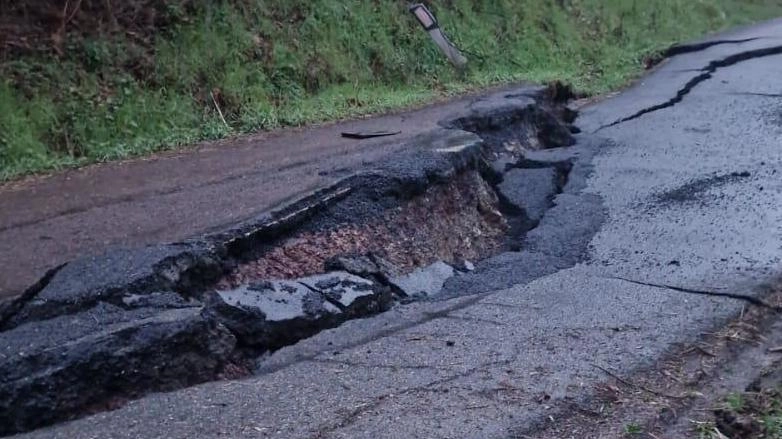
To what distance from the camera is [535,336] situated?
173 inches

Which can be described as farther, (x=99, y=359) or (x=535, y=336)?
(x=535, y=336)

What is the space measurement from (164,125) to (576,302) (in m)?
4.86

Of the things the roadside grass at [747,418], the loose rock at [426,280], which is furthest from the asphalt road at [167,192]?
the roadside grass at [747,418]

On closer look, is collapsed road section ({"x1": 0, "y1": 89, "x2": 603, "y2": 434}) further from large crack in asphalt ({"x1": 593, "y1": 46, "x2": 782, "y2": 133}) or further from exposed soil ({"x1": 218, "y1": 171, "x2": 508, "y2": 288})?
large crack in asphalt ({"x1": 593, "y1": 46, "x2": 782, "y2": 133})

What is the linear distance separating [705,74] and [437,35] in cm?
333

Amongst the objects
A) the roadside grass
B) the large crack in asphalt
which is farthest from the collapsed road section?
the large crack in asphalt

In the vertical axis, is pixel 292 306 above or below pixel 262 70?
below

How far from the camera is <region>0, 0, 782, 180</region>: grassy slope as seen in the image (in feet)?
26.6

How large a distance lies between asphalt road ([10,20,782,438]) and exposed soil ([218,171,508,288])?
0.47 metres

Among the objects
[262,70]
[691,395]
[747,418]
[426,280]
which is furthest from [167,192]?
[747,418]

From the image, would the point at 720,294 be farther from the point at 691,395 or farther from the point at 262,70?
the point at 262,70

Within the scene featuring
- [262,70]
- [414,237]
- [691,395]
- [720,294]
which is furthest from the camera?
[262,70]

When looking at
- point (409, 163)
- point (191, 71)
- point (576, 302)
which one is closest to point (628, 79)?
point (191, 71)

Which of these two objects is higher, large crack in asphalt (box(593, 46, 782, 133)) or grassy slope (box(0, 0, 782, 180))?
grassy slope (box(0, 0, 782, 180))
